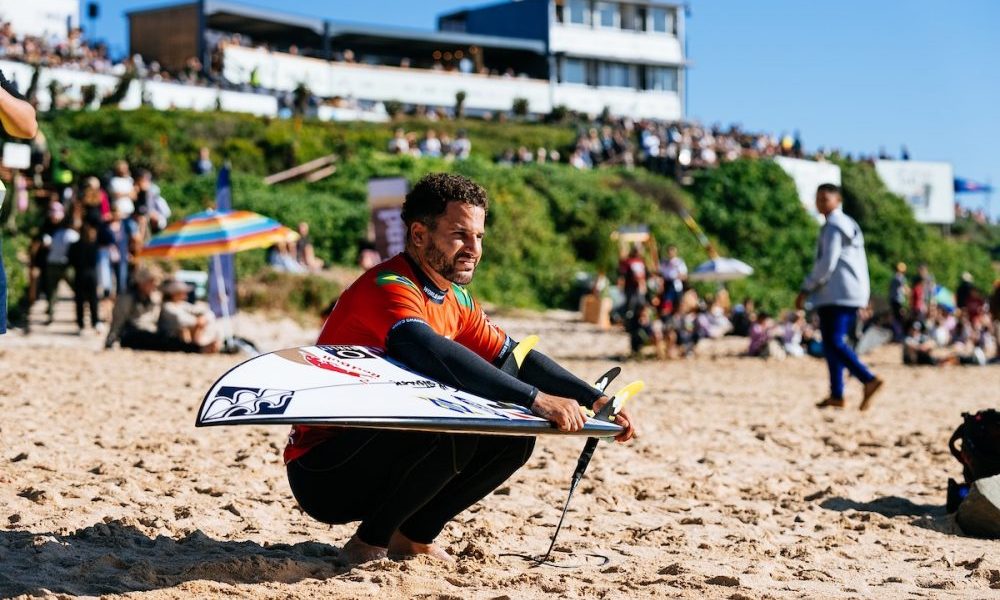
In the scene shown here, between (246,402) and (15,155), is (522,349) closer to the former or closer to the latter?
(246,402)

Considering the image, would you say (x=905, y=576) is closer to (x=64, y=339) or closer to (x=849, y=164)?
(x=64, y=339)

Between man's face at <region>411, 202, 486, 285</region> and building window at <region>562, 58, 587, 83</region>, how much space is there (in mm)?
51387

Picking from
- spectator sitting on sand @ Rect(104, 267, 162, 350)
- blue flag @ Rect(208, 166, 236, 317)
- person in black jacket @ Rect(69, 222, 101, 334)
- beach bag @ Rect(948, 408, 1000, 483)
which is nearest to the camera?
beach bag @ Rect(948, 408, 1000, 483)

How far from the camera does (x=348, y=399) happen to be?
343cm

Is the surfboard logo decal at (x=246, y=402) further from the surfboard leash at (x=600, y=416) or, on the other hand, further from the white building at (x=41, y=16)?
the white building at (x=41, y=16)

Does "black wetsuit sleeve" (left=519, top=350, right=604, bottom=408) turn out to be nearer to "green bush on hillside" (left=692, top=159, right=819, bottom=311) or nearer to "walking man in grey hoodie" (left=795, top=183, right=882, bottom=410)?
"walking man in grey hoodie" (left=795, top=183, right=882, bottom=410)

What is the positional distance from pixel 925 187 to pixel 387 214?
35586 millimetres

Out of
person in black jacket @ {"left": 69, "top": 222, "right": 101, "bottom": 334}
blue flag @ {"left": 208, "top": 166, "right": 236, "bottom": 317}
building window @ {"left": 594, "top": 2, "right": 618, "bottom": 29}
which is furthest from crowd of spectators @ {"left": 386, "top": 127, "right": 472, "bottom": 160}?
building window @ {"left": 594, "top": 2, "right": 618, "bottom": 29}

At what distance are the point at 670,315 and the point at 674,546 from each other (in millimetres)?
12140

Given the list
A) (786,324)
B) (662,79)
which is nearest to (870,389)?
(786,324)

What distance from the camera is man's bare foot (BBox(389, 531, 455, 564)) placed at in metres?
4.28

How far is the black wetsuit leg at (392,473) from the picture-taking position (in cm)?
384

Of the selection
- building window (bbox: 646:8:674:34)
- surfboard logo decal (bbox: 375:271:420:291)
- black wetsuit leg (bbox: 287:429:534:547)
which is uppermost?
building window (bbox: 646:8:674:34)

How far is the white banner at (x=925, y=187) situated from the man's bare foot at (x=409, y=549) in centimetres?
4275
